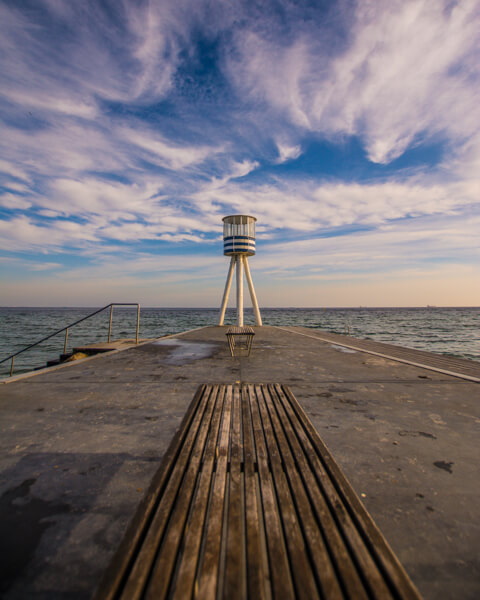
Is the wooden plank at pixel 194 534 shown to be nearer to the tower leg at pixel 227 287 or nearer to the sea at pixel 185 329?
the sea at pixel 185 329

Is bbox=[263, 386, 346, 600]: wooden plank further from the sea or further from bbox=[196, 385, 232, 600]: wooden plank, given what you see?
the sea

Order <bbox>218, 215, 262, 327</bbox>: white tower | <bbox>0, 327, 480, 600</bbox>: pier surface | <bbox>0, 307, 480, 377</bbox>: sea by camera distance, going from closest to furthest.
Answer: <bbox>0, 327, 480, 600</bbox>: pier surface → <bbox>0, 307, 480, 377</bbox>: sea → <bbox>218, 215, 262, 327</bbox>: white tower

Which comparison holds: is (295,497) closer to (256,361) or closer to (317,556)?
(317,556)

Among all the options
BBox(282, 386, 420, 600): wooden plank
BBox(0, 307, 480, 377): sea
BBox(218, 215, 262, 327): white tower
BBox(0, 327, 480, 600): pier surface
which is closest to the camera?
BBox(282, 386, 420, 600): wooden plank

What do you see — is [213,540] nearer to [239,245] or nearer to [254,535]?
[254,535]

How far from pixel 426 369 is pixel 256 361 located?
3547 millimetres

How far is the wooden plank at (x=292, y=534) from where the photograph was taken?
111 cm

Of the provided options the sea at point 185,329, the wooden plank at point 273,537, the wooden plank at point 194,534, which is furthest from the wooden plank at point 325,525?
the sea at point 185,329

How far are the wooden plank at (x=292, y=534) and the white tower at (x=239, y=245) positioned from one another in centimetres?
1700

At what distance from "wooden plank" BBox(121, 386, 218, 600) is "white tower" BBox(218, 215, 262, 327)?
17090mm

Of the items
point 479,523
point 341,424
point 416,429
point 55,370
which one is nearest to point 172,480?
point 479,523

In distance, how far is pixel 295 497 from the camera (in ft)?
5.26

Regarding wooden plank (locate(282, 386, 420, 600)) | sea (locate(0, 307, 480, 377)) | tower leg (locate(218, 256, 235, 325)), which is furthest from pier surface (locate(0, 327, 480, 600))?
tower leg (locate(218, 256, 235, 325))

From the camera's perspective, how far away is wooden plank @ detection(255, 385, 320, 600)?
111 centimetres
